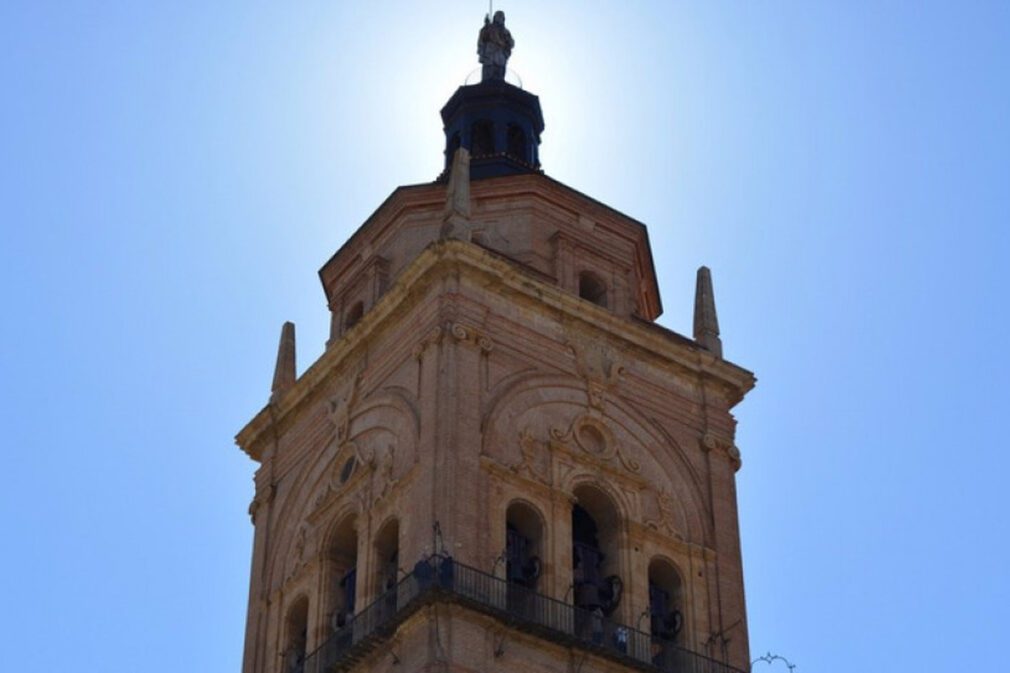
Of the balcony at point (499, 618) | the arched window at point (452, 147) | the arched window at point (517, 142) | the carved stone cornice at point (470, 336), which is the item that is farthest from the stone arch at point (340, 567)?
the arched window at point (517, 142)

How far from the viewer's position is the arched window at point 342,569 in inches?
1614

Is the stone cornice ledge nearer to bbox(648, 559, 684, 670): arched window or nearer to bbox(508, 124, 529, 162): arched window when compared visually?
bbox(648, 559, 684, 670): arched window

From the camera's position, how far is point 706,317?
46.2 meters

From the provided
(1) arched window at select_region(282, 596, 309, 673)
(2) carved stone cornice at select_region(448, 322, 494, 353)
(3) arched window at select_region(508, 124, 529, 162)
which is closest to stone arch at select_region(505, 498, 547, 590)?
(2) carved stone cornice at select_region(448, 322, 494, 353)

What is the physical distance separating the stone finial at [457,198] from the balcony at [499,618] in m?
7.57

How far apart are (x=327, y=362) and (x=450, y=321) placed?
4218 millimetres

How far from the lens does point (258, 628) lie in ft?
140

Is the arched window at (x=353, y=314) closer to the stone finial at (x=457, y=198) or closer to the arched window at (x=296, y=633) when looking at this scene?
the stone finial at (x=457, y=198)

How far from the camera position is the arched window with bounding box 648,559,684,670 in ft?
130

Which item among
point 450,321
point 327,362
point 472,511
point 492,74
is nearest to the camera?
point 472,511

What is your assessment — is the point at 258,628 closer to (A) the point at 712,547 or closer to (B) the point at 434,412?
(B) the point at 434,412

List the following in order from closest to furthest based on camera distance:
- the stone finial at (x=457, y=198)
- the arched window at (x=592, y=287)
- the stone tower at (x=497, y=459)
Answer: the stone tower at (x=497, y=459) < the stone finial at (x=457, y=198) < the arched window at (x=592, y=287)

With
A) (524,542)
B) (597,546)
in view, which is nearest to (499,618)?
(524,542)

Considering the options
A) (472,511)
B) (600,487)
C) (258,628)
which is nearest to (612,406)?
(600,487)
